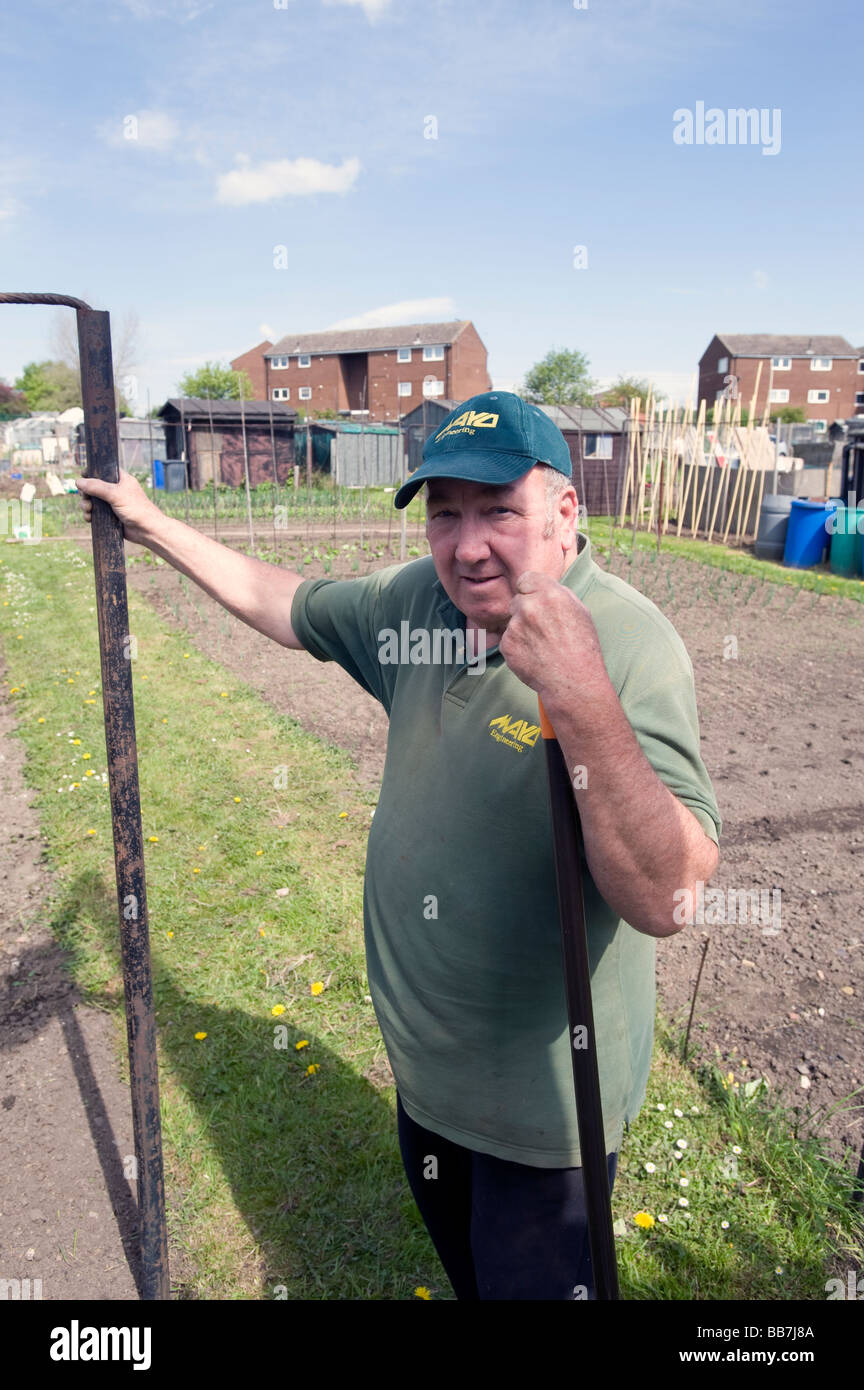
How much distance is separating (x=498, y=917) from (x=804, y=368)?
216 feet

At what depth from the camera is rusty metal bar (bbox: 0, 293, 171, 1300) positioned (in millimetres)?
1860

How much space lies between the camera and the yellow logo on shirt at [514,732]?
162 centimetres

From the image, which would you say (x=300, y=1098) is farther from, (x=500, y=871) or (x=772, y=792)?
(x=772, y=792)

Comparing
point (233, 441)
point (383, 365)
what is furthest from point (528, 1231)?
point (383, 365)

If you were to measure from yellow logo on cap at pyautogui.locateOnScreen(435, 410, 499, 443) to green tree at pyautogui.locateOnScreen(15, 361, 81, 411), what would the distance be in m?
63.7

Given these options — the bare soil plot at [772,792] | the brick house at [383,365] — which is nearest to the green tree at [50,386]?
the brick house at [383,365]

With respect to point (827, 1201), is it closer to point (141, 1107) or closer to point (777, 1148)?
point (777, 1148)

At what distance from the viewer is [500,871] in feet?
5.44

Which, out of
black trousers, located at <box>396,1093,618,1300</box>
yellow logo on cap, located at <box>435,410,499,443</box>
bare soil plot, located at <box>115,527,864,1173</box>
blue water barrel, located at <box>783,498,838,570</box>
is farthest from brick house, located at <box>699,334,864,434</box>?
black trousers, located at <box>396,1093,618,1300</box>

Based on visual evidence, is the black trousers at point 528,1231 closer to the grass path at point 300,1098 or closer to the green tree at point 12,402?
the grass path at point 300,1098

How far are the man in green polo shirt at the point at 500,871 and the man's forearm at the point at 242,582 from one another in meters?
0.33

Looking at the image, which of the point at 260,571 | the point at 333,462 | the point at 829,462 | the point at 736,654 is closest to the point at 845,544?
the point at 736,654

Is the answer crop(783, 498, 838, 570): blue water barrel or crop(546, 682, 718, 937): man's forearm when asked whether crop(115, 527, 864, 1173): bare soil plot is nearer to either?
crop(546, 682, 718, 937): man's forearm
